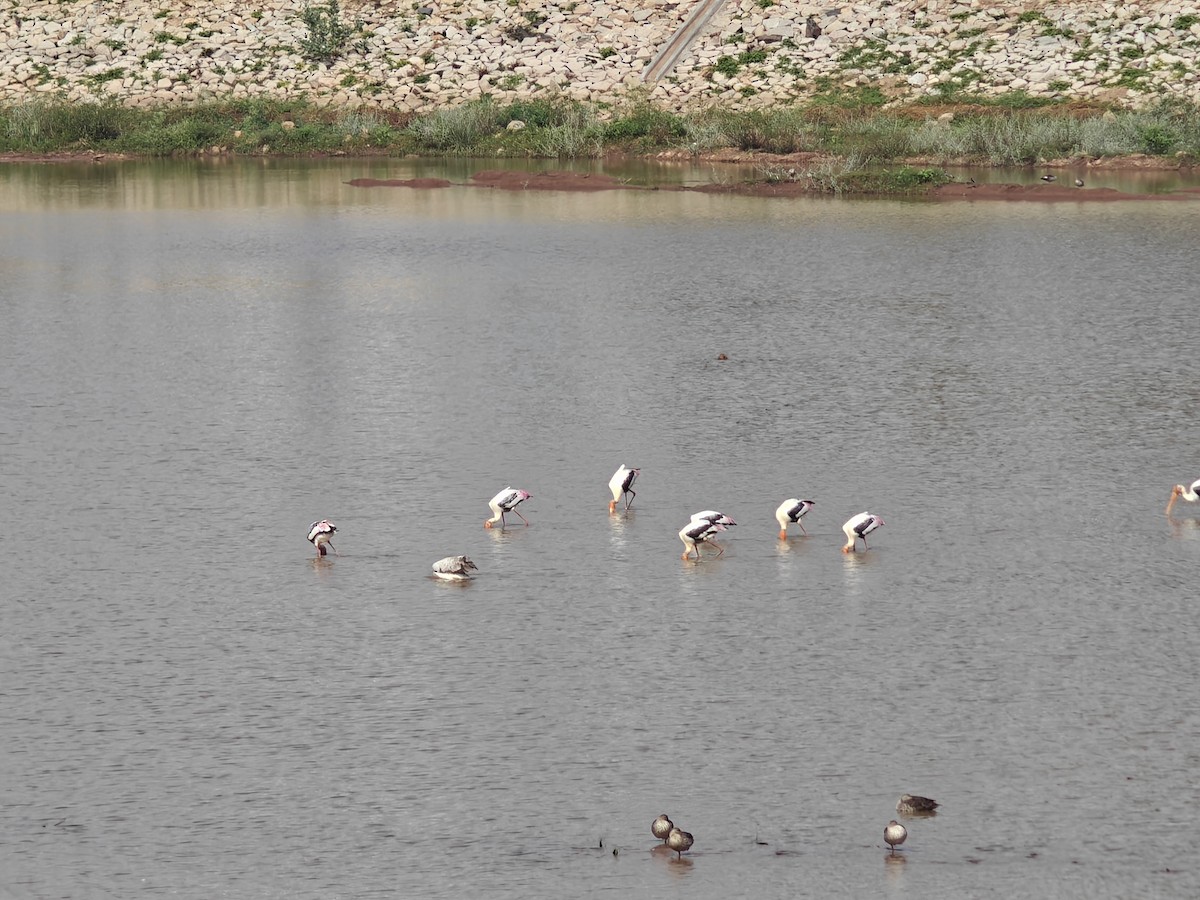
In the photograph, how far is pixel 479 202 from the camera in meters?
42.3

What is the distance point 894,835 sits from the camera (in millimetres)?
9812

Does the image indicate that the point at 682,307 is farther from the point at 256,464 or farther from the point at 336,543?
the point at 336,543

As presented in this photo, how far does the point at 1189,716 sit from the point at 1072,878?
8.26 feet

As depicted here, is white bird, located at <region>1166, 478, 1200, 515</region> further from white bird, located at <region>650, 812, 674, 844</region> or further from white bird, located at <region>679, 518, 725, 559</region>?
white bird, located at <region>650, 812, 674, 844</region>

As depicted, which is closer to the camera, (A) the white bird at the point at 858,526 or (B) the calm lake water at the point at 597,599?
(B) the calm lake water at the point at 597,599

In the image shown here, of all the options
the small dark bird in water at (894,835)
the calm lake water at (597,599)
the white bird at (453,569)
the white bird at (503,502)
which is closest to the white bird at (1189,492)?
the calm lake water at (597,599)

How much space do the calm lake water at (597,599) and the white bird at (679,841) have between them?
5 cm

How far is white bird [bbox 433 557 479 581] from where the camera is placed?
Answer: 14297 millimetres

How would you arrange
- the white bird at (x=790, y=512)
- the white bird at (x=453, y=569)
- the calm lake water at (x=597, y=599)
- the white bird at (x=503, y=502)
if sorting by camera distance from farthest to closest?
the white bird at (x=503, y=502) → the white bird at (x=790, y=512) → the white bird at (x=453, y=569) → the calm lake water at (x=597, y=599)

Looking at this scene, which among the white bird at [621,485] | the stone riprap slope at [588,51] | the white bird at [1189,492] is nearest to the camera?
the white bird at [1189,492]

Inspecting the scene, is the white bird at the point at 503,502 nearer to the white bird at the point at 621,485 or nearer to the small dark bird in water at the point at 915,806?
the white bird at the point at 621,485

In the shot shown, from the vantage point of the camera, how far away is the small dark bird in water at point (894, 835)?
386 inches

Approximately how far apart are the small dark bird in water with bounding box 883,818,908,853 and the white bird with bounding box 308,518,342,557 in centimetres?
627

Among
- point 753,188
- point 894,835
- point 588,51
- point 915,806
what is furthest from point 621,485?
point 588,51
